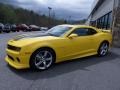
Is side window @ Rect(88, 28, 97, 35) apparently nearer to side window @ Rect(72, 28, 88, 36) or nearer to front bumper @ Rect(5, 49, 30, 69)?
side window @ Rect(72, 28, 88, 36)

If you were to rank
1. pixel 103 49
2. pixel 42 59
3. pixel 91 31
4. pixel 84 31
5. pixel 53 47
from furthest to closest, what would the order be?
pixel 103 49 → pixel 91 31 → pixel 84 31 → pixel 53 47 → pixel 42 59

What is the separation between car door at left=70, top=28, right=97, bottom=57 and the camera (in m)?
7.88

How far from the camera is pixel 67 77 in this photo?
6.18m

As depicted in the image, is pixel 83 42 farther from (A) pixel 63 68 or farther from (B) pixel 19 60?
(B) pixel 19 60

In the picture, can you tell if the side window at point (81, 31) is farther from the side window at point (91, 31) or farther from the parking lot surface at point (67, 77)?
the parking lot surface at point (67, 77)

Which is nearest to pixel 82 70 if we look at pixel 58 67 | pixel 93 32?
pixel 58 67

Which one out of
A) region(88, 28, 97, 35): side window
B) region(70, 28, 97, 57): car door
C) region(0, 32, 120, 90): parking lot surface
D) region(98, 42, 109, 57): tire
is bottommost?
region(0, 32, 120, 90): parking lot surface

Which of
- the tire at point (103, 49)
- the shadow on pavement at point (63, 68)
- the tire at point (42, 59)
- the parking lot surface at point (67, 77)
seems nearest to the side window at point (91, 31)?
the tire at point (103, 49)

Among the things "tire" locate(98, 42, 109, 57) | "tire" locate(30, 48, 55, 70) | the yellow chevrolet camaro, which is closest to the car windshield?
the yellow chevrolet camaro

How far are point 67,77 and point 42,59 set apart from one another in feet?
3.73

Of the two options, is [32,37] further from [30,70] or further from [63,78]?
[63,78]

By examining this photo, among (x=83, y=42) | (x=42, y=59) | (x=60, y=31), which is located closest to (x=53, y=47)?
(x=42, y=59)

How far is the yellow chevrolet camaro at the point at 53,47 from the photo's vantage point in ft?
21.7

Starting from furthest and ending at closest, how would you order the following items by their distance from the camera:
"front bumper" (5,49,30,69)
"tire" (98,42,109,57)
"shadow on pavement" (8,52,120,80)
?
"tire" (98,42,109,57), "front bumper" (5,49,30,69), "shadow on pavement" (8,52,120,80)
